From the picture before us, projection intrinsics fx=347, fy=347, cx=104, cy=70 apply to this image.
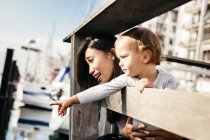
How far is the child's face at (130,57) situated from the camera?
6.30 ft

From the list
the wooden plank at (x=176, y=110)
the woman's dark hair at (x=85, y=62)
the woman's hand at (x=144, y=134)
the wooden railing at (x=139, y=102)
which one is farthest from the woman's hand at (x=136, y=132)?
the woman's dark hair at (x=85, y=62)

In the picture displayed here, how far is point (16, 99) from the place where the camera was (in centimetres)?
1350

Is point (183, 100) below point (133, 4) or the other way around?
below

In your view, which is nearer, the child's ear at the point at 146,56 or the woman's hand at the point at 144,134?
the woman's hand at the point at 144,134

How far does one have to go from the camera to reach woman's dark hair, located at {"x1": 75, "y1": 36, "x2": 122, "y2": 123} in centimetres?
244

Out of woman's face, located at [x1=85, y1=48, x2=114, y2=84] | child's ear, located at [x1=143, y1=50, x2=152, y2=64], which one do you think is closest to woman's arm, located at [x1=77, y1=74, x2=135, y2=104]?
child's ear, located at [x1=143, y1=50, x2=152, y2=64]

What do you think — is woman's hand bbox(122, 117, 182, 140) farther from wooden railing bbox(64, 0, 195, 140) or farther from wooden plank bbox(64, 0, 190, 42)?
wooden plank bbox(64, 0, 190, 42)

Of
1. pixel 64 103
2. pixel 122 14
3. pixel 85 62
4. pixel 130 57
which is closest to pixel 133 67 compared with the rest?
pixel 130 57

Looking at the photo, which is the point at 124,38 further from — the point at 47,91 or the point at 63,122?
the point at 47,91

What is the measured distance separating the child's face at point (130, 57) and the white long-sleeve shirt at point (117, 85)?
0.15 ft

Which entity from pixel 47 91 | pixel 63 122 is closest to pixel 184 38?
pixel 47 91

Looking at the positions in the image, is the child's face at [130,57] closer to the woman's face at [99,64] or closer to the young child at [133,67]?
the young child at [133,67]

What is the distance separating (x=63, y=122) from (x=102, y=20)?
1142 cm

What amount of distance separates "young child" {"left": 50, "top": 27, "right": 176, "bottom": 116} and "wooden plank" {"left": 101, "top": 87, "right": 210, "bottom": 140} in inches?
15.7
